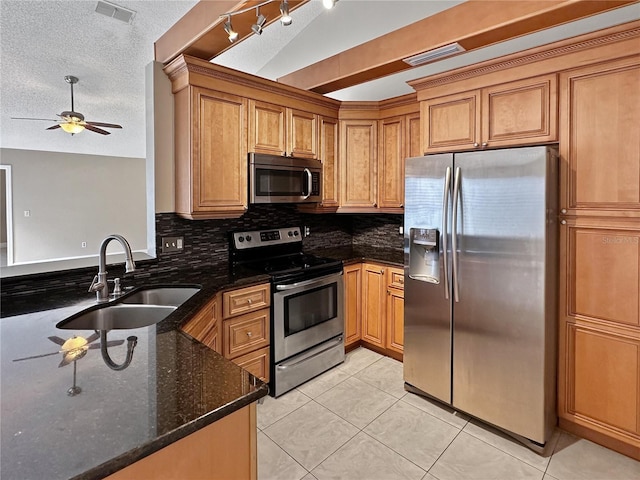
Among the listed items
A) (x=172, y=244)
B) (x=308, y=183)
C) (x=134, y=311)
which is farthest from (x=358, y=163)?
(x=134, y=311)

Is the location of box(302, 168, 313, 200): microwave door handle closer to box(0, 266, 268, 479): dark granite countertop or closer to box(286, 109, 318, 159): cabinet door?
box(286, 109, 318, 159): cabinet door

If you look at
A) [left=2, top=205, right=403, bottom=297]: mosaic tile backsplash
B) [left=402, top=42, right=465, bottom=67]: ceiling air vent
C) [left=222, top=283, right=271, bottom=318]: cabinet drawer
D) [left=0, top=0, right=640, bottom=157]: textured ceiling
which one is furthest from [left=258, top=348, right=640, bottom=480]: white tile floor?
[left=0, top=0, right=640, bottom=157]: textured ceiling

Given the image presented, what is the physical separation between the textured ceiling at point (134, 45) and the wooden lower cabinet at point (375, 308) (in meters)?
1.80

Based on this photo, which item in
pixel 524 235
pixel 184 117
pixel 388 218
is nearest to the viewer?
pixel 524 235

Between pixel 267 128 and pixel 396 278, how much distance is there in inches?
66.3

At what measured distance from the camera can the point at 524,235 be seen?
205cm

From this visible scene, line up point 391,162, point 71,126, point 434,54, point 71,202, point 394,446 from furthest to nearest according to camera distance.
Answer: point 71,202 < point 71,126 < point 391,162 < point 434,54 < point 394,446

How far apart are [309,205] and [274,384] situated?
162 cm

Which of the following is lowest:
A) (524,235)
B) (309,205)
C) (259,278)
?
(259,278)

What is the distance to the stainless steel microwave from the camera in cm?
276

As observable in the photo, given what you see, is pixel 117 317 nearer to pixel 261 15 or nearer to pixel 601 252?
pixel 261 15

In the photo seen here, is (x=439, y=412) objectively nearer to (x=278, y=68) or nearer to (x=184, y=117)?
(x=184, y=117)

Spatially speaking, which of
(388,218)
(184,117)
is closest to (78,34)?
(184,117)

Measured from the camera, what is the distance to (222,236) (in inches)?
119
